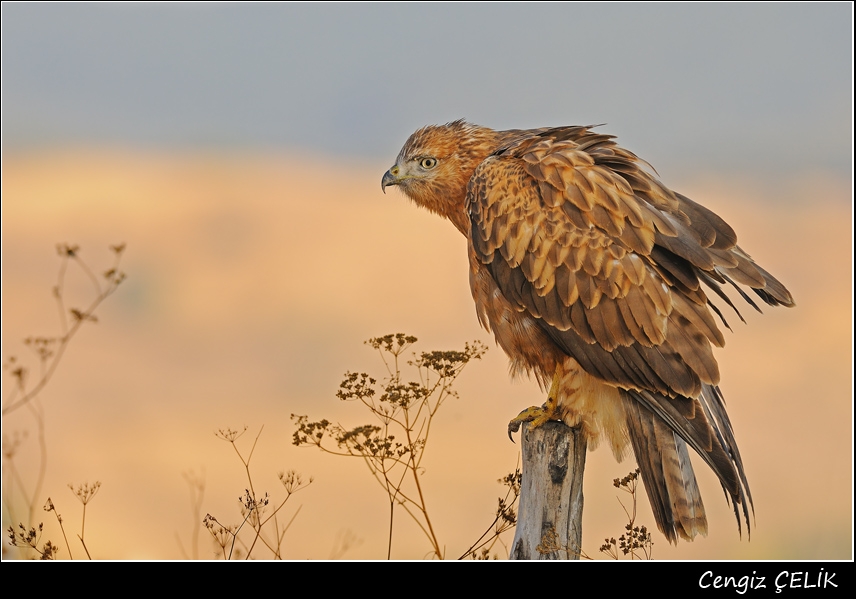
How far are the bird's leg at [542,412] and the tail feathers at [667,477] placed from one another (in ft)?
1.76

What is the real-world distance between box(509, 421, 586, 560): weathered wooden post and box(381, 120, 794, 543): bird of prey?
17 cm

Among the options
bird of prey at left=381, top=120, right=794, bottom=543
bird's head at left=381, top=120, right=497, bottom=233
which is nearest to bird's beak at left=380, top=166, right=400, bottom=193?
bird's head at left=381, top=120, right=497, bottom=233

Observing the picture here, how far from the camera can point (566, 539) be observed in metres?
5.16

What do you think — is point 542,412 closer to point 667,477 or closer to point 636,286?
point 667,477

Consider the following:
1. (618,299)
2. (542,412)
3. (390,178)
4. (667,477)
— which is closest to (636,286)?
(618,299)

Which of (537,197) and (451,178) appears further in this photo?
(451,178)

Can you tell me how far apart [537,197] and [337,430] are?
198 centimetres

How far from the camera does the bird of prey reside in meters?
5.19

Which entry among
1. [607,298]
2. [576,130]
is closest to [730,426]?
[607,298]

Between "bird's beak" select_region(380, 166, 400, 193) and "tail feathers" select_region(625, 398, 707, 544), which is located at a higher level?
"bird's beak" select_region(380, 166, 400, 193)

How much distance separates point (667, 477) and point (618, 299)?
43.8 inches

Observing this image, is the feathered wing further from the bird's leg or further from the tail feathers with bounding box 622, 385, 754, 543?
the bird's leg

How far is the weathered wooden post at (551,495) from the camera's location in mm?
5082
